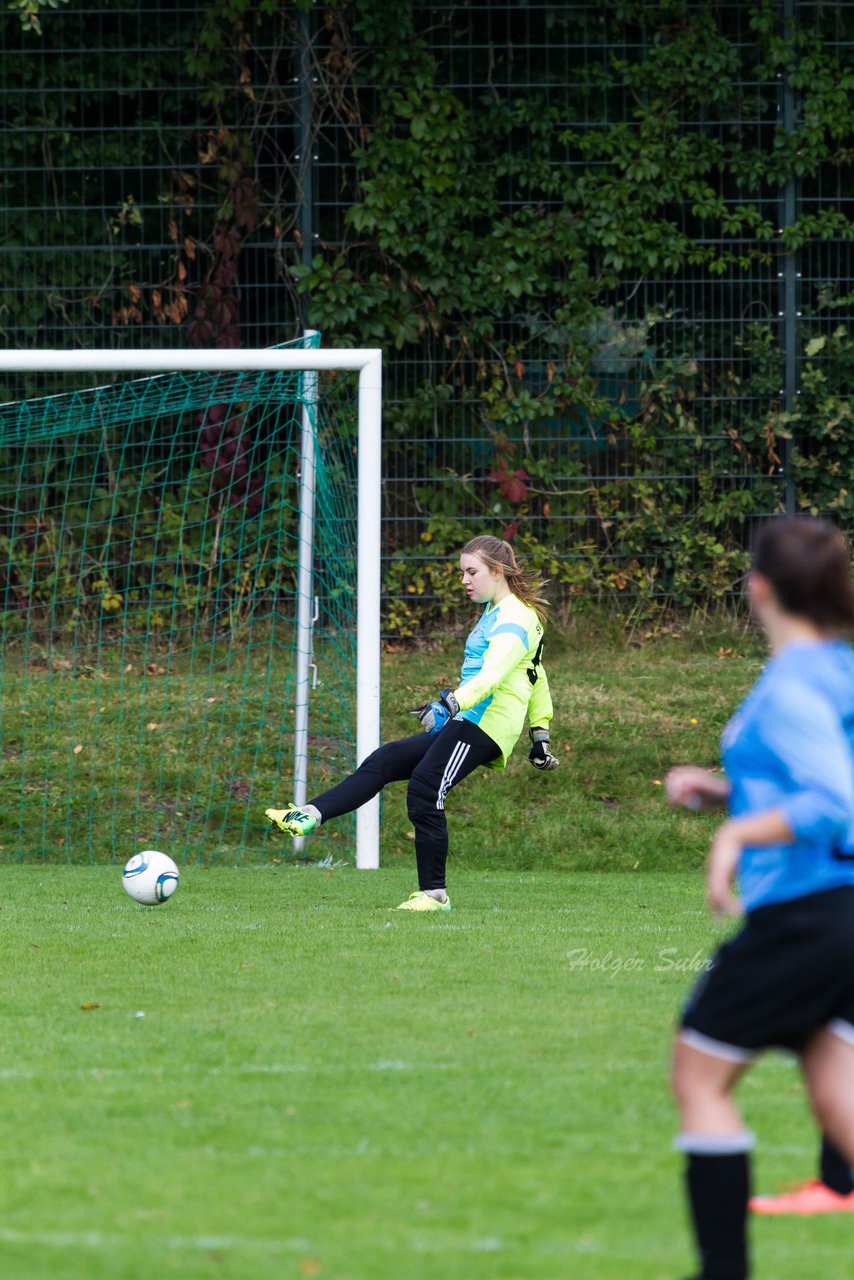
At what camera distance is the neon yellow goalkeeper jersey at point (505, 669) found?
25.4 ft

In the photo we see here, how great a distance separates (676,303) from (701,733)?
447 centimetres

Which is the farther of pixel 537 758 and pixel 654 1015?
pixel 537 758

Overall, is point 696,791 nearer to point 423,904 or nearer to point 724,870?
point 724,870

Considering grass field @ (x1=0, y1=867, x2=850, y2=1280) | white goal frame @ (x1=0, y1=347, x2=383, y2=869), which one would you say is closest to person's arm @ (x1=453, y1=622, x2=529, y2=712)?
grass field @ (x1=0, y1=867, x2=850, y2=1280)

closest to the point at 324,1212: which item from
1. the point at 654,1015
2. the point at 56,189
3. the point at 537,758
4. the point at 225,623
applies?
the point at 654,1015

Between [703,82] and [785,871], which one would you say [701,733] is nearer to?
[703,82]

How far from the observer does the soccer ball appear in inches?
300

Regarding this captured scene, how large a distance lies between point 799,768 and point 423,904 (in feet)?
16.5

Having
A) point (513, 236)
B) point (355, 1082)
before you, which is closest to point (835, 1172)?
point (355, 1082)

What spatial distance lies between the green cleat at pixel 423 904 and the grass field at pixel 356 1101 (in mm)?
163

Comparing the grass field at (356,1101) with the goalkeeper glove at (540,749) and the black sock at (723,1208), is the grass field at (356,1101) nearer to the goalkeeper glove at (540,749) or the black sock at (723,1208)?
the black sock at (723,1208)

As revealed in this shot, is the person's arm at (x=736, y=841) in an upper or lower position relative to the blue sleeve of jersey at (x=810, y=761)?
lower

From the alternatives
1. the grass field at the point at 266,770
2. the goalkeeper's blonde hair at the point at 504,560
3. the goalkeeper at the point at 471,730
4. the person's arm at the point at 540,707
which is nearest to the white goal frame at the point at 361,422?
the grass field at the point at 266,770

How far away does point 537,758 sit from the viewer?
8.38 meters
